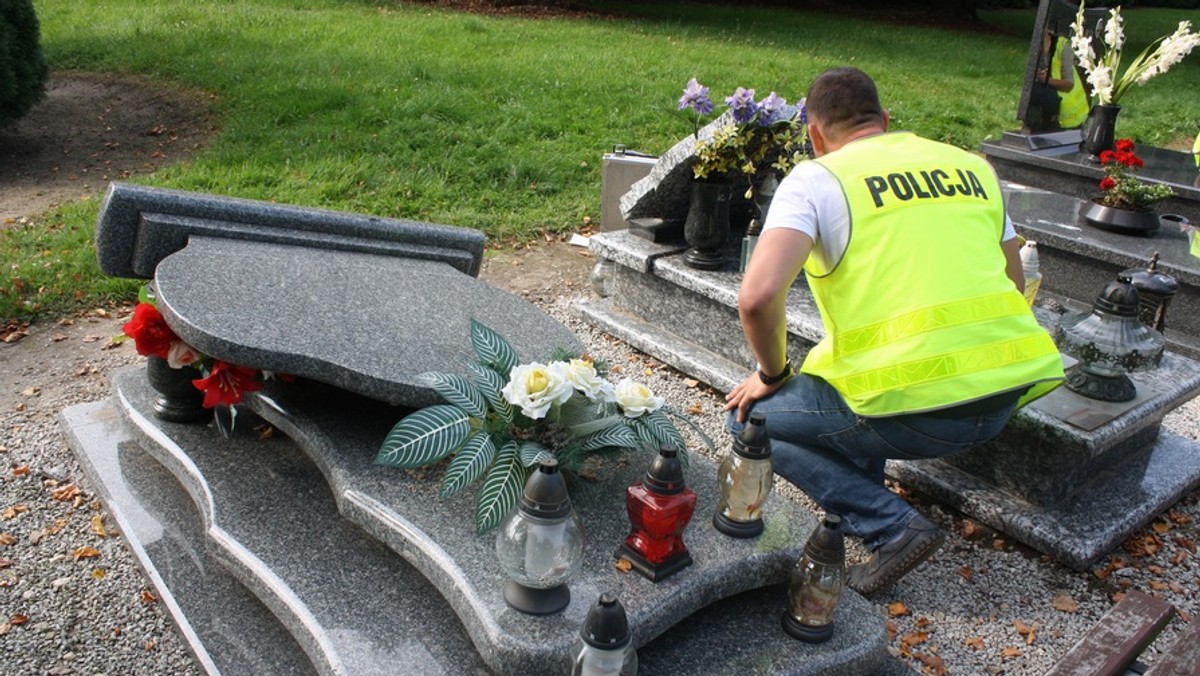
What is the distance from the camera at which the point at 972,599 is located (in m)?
3.35

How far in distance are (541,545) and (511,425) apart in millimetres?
611

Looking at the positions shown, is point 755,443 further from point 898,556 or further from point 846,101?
point 846,101

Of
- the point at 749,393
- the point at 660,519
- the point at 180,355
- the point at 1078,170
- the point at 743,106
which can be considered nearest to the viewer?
the point at 660,519

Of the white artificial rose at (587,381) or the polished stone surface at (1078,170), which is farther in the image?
the polished stone surface at (1078,170)

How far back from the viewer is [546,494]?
7.53 ft

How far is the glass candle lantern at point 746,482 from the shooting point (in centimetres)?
271

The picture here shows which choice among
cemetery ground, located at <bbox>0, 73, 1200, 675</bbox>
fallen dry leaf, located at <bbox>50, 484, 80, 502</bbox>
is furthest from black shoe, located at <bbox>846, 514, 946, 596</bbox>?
fallen dry leaf, located at <bbox>50, 484, 80, 502</bbox>

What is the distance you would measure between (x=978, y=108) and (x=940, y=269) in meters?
9.59

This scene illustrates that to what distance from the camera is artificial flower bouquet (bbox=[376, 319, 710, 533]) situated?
8.91 feet

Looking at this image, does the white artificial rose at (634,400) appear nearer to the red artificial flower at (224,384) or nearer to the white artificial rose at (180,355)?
the red artificial flower at (224,384)

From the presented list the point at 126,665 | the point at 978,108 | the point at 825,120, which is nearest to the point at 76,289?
the point at 126,665

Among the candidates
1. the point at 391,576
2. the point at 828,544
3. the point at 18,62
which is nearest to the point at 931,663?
the point at 828,544

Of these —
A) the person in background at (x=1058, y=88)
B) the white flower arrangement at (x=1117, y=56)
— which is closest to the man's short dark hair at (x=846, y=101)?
the white flower arrangement at (x=1117, y=56)

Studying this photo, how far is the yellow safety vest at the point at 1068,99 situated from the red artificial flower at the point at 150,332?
7.15m
